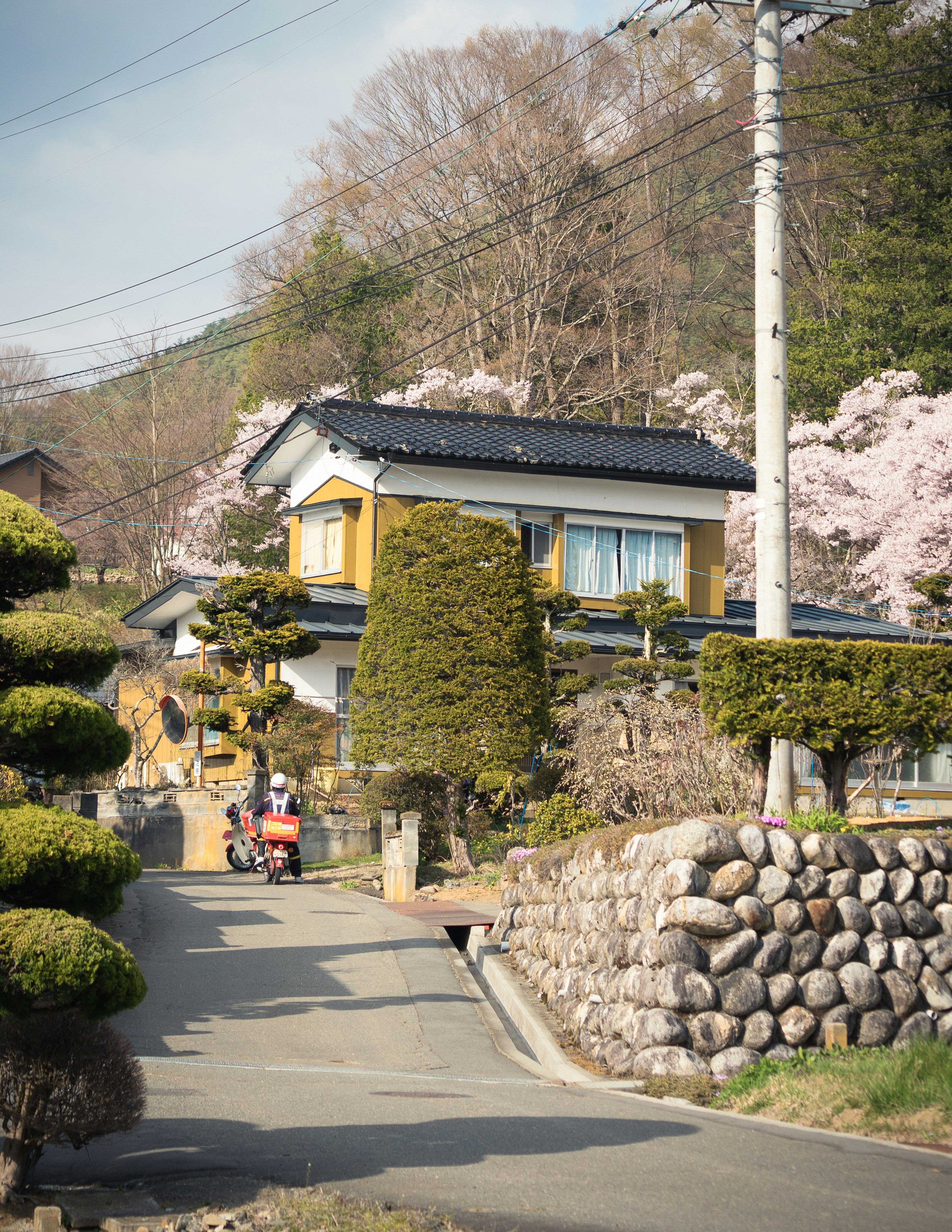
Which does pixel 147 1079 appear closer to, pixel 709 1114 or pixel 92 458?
pixel 709 1114

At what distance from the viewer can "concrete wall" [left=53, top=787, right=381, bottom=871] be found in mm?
21375

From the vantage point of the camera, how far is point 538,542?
27.9 metres

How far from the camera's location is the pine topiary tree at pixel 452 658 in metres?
18.2

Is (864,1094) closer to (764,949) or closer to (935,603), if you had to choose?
(764,949)

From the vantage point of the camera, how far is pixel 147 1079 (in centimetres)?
773

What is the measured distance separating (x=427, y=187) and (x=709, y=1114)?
3629cm

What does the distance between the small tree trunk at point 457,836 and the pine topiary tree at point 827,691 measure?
9.46 m

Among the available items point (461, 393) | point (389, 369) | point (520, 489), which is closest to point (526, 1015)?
point (520, 489)

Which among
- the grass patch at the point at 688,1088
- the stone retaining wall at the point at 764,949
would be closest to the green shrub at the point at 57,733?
the grass patch at the point at 688,1088

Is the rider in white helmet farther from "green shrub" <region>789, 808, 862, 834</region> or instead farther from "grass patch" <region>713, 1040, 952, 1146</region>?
"grass patch" <region>713, 1040, 952, 1146</region>

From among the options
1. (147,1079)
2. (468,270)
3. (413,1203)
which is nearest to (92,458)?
(468,270)

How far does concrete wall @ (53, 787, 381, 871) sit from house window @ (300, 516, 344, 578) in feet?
25.1

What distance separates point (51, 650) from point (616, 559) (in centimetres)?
2290

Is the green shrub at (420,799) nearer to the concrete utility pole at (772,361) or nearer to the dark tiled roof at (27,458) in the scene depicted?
the concrete utility pole at (772,361)
